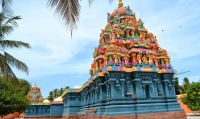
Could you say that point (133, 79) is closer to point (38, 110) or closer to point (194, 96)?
point (194, 96)

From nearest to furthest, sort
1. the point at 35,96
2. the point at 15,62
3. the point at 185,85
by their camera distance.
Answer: the point at 15,62, the point at 35,96, the point at 185,85

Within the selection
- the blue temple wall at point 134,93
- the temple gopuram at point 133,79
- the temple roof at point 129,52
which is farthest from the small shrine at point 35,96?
the blue temple wall at point 134,93

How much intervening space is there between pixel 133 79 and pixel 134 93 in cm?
112

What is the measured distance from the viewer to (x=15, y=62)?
9.15 meters

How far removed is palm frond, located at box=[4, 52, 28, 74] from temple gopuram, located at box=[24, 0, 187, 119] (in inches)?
A: 250

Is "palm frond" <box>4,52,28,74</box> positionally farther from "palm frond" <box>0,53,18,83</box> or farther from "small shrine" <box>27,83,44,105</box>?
"small shrine" <box>27,83,44,105</box>

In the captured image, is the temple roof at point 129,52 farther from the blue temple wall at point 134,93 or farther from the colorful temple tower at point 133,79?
the blue temple wall at point 134,93

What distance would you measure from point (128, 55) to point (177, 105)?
19.8ft

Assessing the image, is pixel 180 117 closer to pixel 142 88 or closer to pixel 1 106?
pixel 142 88

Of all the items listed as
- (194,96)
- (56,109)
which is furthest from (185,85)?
(56,109)

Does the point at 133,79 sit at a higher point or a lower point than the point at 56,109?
higher

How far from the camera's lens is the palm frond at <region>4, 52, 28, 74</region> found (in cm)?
902

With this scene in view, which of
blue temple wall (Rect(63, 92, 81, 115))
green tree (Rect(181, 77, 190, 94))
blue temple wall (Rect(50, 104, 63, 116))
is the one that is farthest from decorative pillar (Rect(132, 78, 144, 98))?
green tree (Rect(181, 77, 190, 94))

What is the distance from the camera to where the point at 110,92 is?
44.7 feet
